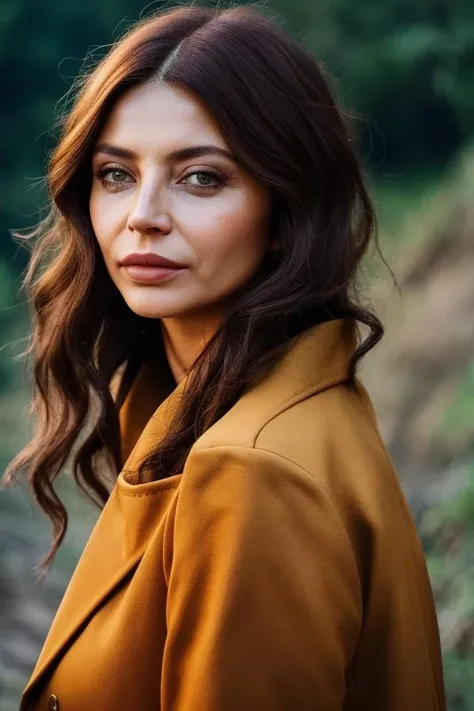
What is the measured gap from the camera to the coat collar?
1764 mm

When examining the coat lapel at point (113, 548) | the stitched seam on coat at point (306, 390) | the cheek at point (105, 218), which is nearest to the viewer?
the stitched seam on coat at point (306, 390)

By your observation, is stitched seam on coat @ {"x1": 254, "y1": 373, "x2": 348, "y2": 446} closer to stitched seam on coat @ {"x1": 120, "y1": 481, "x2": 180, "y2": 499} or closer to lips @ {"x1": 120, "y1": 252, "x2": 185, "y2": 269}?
stitched seam on coat @ {"x1": 120, "y1": 481, "x2": 180, "y2": 499}

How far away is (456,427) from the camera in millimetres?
4363

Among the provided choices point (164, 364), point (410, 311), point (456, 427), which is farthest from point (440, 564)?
point (164, 364)

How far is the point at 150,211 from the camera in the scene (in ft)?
6.16


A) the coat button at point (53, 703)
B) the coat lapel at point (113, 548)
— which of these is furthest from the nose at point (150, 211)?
the coat button at point (53, 703)

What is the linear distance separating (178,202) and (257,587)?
2.28 feet

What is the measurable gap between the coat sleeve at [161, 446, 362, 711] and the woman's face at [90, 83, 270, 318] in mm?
425

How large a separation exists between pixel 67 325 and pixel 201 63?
2.30 feet

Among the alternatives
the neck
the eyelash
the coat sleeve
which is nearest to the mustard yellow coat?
the coat sleeve

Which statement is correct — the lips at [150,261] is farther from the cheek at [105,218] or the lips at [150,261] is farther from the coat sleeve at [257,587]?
the coat sleeve at [257,587]

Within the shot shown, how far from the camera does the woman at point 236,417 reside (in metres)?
1.57

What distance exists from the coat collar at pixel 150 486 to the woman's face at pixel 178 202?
0.17 meters

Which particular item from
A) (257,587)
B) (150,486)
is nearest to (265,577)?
(257,587)
